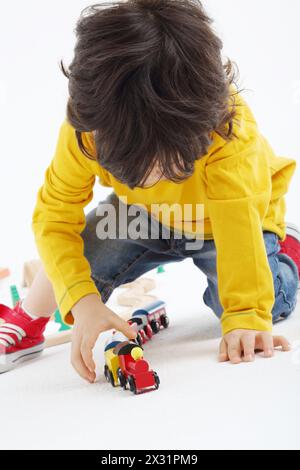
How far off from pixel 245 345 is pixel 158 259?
14.2 inches

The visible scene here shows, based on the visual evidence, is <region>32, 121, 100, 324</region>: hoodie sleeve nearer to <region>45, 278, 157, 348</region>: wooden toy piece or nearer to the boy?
the boy

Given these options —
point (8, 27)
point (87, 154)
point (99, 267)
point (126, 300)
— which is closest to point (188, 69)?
point (87, 154)

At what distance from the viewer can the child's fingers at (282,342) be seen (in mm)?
937

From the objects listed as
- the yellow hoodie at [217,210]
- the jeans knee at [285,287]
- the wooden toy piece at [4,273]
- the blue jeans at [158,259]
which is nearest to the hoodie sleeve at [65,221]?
the yellow hoodie at [217,210]

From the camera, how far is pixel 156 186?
1.03 metres

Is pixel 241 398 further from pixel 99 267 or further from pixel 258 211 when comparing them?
pixel 99 267

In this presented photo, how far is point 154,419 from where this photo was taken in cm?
75

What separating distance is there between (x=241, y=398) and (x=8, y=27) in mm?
1584

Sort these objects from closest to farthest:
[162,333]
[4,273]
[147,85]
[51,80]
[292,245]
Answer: [147,85], [162,333], [292,245], [4,273], [51,80]

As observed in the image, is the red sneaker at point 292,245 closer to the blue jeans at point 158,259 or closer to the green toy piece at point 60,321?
the blue jeans at point 158,259

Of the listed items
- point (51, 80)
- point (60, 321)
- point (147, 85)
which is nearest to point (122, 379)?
Answer: point (147, 85)

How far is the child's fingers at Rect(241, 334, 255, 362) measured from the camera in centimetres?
90

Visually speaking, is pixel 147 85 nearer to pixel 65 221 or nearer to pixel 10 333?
pixel 65 221

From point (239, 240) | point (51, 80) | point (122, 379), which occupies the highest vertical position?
point (51, 80)
